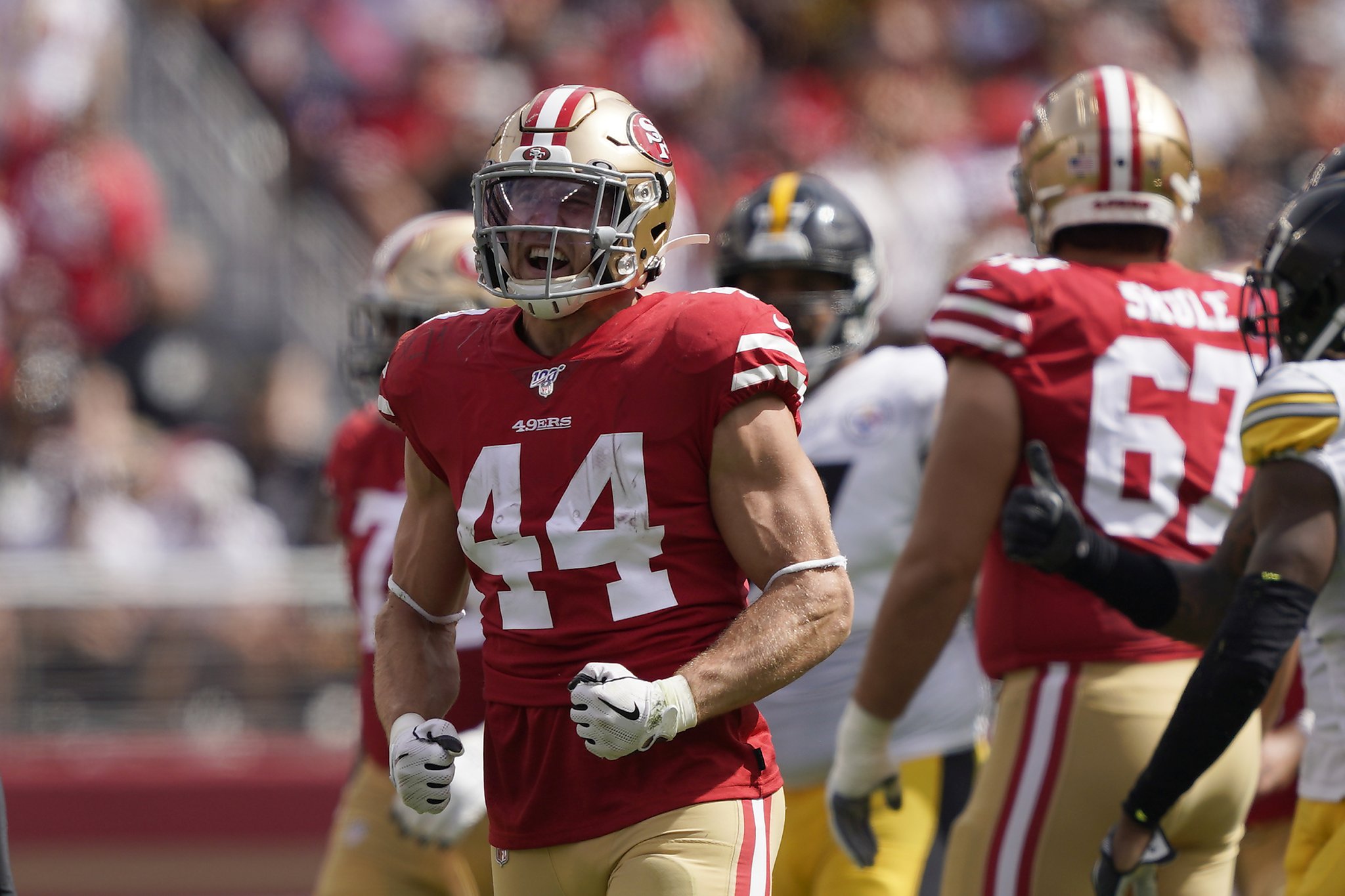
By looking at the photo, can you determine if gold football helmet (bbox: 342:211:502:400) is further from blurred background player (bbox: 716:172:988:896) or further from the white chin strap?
the white chin strap

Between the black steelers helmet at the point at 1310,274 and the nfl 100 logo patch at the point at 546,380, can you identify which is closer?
the nfl 100 logo patch at the point at 546,380

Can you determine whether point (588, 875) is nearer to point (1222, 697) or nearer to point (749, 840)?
point (749, 840)

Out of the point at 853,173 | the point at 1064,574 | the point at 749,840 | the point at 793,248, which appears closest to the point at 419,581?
the point at 749,840

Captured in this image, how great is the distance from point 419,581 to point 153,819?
5266 millimetres

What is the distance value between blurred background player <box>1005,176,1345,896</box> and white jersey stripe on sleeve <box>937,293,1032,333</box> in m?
0.41

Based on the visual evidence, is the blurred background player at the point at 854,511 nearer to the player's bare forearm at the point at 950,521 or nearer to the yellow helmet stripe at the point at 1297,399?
the player's bare forearm at the point at 950,521

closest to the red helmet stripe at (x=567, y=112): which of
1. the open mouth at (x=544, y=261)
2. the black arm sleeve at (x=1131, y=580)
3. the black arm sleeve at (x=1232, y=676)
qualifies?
the open mouth at (x=544, y=261)

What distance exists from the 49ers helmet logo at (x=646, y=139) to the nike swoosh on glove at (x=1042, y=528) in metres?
0.90

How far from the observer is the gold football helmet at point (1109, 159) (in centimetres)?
377

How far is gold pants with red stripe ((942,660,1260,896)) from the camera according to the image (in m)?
3.50

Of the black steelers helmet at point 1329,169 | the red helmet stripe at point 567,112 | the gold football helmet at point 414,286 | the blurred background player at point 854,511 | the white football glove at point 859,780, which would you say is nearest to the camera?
the red helmet stripe at point 567,112

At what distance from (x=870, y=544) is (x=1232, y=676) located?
1.35 meters

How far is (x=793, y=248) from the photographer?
437 cm

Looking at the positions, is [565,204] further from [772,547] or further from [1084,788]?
[1084,788]
